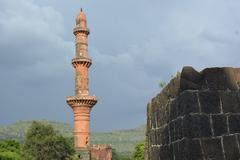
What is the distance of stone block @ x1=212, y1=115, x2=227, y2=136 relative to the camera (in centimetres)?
357

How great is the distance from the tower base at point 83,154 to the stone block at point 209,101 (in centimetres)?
4175

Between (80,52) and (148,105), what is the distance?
4498cm

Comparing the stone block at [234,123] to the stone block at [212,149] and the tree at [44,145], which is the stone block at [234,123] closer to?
the stone block at [212,149]

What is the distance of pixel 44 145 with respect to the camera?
41000 mm

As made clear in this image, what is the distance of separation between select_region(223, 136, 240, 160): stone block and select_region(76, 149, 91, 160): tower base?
4178 centimetres

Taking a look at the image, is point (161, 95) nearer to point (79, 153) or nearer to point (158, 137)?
point (158, 137)

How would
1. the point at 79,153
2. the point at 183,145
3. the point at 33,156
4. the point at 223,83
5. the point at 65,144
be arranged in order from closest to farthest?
1. the point at 183,145
2. the point at 223,83
3. the point at 33,156
4. the point at 65,144
5. the point at 79,153

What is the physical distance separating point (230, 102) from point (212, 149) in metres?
0.46

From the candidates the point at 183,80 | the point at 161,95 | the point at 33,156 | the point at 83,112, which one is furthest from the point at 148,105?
the point at 83,112

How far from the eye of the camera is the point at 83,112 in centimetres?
4619

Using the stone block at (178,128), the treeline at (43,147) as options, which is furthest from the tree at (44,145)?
the stone block at (178,128)

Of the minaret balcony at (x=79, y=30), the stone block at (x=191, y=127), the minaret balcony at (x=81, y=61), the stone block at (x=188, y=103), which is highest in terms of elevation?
the minaret balcony at (x=79, y=30)

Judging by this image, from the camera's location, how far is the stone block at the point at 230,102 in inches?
145

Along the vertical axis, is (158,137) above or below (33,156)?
below
